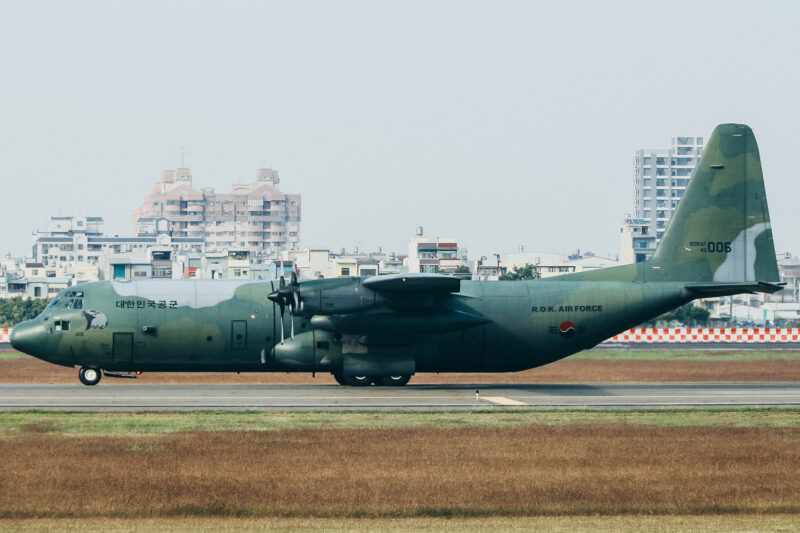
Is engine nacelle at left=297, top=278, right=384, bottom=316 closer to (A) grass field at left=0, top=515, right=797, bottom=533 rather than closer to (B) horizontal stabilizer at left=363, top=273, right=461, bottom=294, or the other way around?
(B) horizontal stabilizer at left=363, top=273, right=461, bottom=294

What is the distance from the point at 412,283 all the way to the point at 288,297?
162 inches

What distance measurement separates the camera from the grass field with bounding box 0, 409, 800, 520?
23375 millimetres

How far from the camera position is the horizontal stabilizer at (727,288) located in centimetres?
4656

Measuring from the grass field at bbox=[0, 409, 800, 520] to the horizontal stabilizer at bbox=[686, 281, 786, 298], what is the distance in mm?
9647

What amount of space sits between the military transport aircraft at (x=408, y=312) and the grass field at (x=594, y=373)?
468 centimetres

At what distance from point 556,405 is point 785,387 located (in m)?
11.4

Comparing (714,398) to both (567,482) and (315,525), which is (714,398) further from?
(315,525)

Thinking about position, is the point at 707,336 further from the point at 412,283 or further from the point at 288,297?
the point at 288,297

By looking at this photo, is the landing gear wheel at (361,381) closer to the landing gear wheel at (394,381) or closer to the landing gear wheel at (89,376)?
the landing gear wheel at (394,381)

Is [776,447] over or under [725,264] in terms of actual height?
under

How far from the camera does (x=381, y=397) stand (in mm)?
42031

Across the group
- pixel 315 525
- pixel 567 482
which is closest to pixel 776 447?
pixel 567 482

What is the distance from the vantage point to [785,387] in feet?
155

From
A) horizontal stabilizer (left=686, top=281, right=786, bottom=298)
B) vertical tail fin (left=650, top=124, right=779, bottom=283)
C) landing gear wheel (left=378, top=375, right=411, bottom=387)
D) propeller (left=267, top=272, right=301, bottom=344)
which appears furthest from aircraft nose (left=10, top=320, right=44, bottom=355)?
horizontal stabilizer (left=686, top=281, right=786, bottom=298)
